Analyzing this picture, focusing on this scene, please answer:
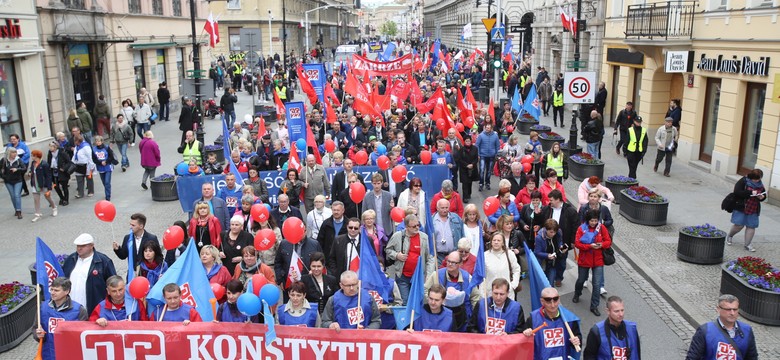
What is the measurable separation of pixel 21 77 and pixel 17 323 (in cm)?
1380

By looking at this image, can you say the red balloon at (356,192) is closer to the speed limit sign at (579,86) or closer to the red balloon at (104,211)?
the red balloon at (104,211)

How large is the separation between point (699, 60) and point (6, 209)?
62.4ft

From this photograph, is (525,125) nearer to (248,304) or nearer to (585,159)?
(585,159)

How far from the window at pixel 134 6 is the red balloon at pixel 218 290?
24.0 meters

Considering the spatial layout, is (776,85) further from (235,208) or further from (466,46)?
(466,46)

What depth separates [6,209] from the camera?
52.7 ft

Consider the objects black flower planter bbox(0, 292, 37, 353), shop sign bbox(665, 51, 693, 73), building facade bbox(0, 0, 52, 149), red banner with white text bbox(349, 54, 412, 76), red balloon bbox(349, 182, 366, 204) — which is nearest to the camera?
black flower planter bbox(0, 292, 37, 353)

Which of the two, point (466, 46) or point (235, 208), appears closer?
point (235, 208)

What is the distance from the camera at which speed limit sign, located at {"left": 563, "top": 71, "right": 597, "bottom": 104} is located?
19.5 m

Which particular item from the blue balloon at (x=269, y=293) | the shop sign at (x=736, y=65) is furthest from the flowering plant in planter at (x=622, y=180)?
the blue balloon at (x=269, y=293)

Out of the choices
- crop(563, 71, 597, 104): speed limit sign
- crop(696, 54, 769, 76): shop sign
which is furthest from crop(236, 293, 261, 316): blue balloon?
crop(696, 54, 769, 76): shop sign

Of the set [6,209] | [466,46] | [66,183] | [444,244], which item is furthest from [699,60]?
[466,46]

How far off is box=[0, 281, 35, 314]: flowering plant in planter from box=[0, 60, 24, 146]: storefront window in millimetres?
12073

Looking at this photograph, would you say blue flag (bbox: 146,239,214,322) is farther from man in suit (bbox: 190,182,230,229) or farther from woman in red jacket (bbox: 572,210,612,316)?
woman in red jacket (bbox: 572,210,612,316)
